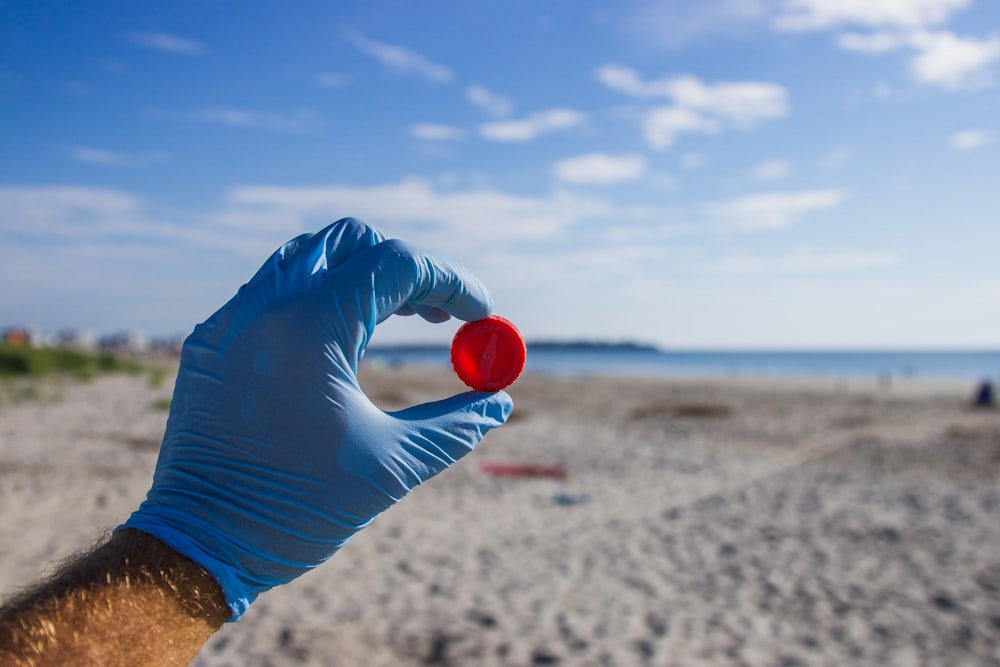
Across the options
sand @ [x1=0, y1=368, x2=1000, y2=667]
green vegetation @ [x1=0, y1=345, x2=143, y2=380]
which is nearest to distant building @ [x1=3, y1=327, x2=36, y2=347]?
green vegetation @ [x1=0, y1=345, x2=143, y2=380]

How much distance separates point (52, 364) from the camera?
20.5m

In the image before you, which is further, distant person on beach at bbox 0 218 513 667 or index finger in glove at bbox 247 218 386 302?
A: index finger in glove at bbox 247 218 386 302

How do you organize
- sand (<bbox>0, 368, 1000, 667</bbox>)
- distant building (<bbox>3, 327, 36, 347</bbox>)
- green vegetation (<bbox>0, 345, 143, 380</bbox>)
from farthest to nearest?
distant building (<bbox>3, 327, 36, 347</bbox>), green vegetation (<bbox>0, 345, 143, 380</bbox>), sand (<bbox>0, 368, 1000, 667</bbox>)

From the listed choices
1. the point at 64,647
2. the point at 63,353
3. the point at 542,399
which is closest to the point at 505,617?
the point at 64,647

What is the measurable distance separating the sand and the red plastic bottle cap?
3.60 feet

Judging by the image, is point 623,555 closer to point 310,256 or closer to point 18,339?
point 310,256

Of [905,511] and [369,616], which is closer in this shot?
[369,616]

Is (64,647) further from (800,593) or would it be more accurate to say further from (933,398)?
(933,398)

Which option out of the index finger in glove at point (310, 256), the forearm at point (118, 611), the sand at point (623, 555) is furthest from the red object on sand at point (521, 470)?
the forearm at point (118, 611)

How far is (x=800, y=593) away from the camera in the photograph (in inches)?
203

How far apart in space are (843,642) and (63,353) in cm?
2429

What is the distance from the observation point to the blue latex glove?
1564 mm

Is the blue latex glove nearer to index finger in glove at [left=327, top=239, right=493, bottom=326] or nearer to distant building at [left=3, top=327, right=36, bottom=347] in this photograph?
index finger in glove at [left=327, top=239, right=493, bottom=326]

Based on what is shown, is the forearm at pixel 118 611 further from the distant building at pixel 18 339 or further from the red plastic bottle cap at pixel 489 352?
the distant building at pixel 18 339
